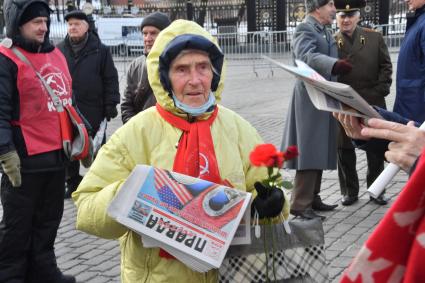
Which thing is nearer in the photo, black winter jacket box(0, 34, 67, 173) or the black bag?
the black bag

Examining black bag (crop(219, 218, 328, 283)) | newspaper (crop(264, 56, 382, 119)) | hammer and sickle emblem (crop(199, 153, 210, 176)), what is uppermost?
newspaper (crop(264, 56, 382, 119))

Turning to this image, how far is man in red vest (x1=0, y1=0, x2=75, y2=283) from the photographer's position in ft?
14.2

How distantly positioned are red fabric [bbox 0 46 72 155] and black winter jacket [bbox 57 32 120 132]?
2.36 meters

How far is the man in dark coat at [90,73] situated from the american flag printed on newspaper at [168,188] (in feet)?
15.9

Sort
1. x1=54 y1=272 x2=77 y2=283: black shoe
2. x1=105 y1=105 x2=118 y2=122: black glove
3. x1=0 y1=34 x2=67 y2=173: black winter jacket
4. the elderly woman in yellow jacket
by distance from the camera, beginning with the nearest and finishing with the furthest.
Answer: the elderly woman in yellow jacket < x1=0 y1=34 x2=67 y2=173: black winter jacket < x1=54 y1=272 x2=77 y2=283: black shoe < x1=105 y1=105 x2=118 y2=122: black glove

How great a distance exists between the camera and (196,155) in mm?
2525

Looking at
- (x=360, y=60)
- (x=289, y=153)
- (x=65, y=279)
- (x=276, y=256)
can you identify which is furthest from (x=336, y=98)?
(x=360, y=60)

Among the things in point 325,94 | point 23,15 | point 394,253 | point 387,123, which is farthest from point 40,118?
point 394,253

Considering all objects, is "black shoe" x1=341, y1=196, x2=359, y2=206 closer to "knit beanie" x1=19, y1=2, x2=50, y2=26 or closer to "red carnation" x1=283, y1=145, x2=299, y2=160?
"knit beanie" x1=19, y1=2, x2=50, y2=26

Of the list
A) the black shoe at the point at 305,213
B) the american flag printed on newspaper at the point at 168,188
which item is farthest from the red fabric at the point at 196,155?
the black shoe at the point at 305,213

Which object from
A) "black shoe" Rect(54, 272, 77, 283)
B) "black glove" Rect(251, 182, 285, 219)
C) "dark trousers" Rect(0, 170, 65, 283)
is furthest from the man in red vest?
"black glove" Rect(251, 182, 285, 219)

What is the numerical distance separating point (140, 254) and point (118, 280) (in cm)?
242

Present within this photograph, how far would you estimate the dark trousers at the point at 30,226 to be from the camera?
4488mm

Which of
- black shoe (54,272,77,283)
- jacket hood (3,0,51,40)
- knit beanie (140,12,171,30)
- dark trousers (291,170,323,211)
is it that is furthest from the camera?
dark trousers (291,170,323,211)
